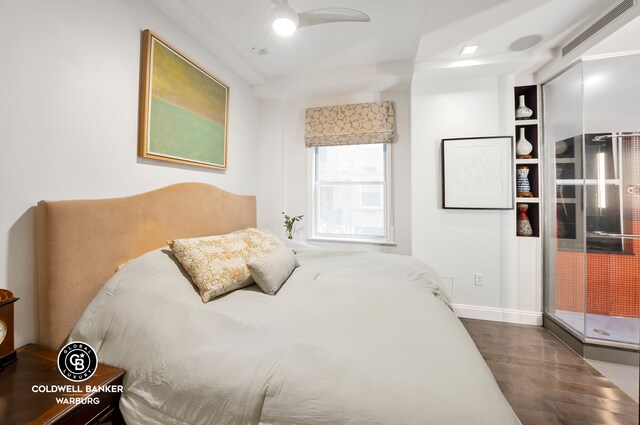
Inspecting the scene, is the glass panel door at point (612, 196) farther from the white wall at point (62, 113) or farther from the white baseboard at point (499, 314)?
the white wall at point (62, 113)

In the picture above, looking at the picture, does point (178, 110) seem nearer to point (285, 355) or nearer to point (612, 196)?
point (285, 355)

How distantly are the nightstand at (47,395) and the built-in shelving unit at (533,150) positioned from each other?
11.4 feet

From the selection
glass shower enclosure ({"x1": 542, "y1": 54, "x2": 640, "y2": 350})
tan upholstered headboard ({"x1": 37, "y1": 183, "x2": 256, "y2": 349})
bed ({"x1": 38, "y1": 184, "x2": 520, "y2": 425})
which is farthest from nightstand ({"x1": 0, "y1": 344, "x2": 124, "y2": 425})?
glass shower enclosure ({"x1": 542, "y1": 54, "x2": 640, "y2": 350})

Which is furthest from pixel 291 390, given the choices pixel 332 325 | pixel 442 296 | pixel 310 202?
pixel 310 202

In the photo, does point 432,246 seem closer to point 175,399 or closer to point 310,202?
point 310,202

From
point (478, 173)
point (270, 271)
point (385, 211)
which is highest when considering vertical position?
point (478, 173)

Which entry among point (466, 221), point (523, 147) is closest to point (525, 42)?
point (523, 147)

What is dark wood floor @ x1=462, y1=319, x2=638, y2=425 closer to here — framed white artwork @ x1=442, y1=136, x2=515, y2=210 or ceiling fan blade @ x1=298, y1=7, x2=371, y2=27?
framed white artwork @ x1=442, y1=136, x2=515, y2=210

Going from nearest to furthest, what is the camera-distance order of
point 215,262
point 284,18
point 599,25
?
point 215,262
point 284,18
point 599,25

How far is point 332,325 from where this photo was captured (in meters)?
1.10

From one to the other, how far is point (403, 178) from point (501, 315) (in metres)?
1.82

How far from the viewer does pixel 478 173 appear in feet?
8.90

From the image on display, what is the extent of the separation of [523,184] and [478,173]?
1.54 ft

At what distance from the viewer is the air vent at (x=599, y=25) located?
1691mm
